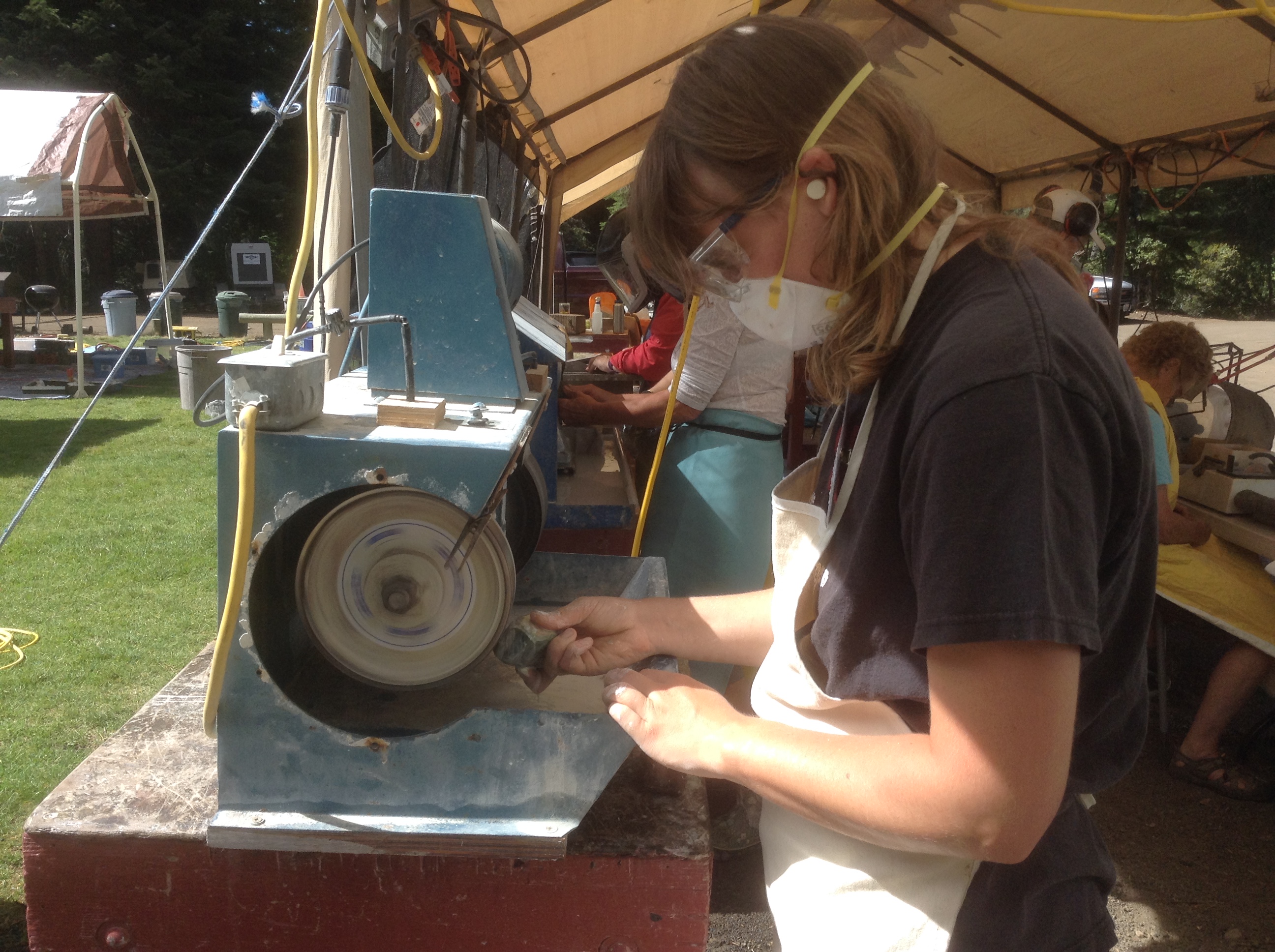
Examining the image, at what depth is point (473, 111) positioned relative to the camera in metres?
3.20

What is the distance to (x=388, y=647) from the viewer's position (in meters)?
1.19

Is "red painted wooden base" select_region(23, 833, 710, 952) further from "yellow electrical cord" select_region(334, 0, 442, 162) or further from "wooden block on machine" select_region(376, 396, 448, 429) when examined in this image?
"yellow electrical cord" select_region(334, 0, 442, 162)

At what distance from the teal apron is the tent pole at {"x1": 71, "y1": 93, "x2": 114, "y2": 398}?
6.91 metres

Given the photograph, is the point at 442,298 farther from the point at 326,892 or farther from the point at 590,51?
the point at 590,51

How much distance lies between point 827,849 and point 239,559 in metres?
0.71

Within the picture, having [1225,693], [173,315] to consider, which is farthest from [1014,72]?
[173,315]

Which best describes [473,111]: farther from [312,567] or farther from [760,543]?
[312,567]

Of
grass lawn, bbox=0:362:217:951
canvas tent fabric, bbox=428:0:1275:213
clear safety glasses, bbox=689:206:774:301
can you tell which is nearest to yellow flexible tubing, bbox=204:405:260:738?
clear safety glasses, bbox=689:206:774:301

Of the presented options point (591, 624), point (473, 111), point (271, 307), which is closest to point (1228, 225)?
point (271, 307)

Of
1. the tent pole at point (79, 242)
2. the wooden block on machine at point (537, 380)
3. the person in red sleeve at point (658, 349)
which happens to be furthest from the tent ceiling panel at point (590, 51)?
the tent pole at point (79, 242)

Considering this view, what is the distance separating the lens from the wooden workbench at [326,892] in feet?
3.77

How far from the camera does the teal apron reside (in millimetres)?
2775

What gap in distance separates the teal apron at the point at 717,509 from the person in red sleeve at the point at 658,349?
21.2 inches

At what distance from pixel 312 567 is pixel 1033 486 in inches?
32.8
